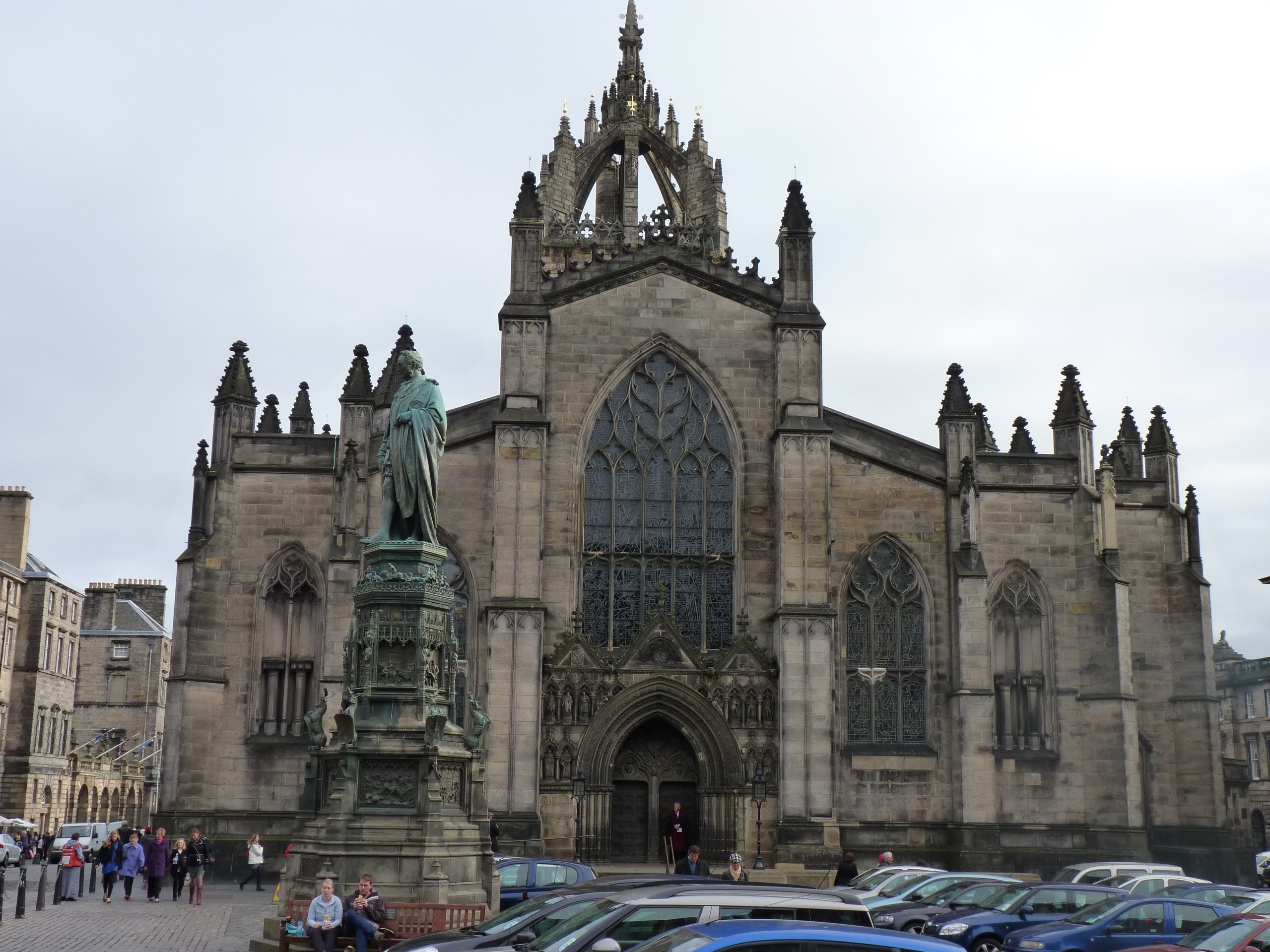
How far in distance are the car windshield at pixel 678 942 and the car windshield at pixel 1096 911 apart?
10232 mm

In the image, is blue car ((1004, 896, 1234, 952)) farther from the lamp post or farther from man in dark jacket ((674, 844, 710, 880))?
the lamp post

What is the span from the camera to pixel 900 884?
24.3 m

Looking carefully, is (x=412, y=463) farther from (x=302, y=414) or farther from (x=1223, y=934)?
(x=302, y=414)

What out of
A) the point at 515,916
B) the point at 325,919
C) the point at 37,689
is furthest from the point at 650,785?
the point at 37,689

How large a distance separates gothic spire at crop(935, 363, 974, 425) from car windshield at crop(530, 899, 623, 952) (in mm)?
25229

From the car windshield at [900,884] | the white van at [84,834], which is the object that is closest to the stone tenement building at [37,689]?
the white van at [84,834]

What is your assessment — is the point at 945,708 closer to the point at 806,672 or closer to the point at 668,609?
the point at 806,672

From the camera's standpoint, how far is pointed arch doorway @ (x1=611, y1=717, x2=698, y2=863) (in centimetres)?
3372

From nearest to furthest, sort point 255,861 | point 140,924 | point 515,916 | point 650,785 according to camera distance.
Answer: point 515,916 → point 140,924 → point 255,861 → point 650,785

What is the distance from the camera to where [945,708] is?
3434 cm

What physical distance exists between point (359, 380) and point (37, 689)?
1238 inches

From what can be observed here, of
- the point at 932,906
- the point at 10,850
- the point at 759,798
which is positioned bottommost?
the point at 10,850

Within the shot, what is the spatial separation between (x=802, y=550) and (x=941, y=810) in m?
6.99

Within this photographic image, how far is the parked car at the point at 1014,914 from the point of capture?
19.7m
